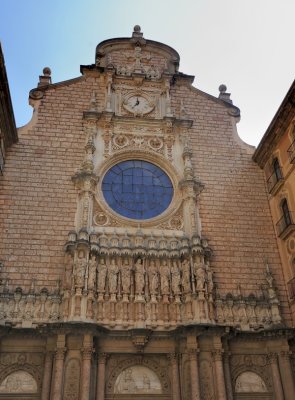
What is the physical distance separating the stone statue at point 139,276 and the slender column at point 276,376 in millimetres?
4228

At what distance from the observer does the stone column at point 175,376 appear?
1143 cm

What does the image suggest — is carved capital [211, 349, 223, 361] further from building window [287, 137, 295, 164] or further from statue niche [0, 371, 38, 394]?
building window [287, 137, 295, 164]

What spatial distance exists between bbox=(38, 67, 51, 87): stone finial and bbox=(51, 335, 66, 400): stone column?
1042cm

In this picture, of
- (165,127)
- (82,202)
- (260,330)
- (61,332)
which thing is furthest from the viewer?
(165,127)

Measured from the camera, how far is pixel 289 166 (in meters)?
14.3

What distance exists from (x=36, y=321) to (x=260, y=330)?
648cm

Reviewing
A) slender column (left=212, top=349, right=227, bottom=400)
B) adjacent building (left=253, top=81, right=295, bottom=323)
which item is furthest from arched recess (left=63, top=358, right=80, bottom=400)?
adjacent building (left=253, top=81, right=295, bottom=323)

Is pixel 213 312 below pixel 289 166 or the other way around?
below

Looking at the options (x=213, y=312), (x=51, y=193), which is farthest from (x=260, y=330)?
(x=51, y=193)

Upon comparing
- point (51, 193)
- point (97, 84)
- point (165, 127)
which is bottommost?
point (51, 193)

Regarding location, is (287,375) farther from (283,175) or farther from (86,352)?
(283,175)

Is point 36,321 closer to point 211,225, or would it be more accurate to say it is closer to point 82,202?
point 82,202

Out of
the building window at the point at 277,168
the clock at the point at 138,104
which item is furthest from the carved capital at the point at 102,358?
the clock at the point at 138,104

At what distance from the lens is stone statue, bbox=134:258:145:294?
1262 cm
